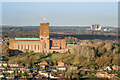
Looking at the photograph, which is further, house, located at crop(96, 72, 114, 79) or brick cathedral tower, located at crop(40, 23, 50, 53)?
brick cathedral tower, located at crop(40, 23, 50, 53)

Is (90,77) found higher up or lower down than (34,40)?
lower down

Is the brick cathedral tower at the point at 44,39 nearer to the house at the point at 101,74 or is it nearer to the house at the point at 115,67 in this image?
the house at the point at 115,67

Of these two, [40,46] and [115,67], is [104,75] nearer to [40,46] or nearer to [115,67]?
[115,67]

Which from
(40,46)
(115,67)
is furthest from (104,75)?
(40,46)

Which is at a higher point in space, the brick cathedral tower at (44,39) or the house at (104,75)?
the brick cathedral tower at (44,39)

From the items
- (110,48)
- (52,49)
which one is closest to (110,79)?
(110,48)

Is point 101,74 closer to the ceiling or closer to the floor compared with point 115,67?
closer to the floor

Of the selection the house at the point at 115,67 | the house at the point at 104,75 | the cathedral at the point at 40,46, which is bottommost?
the house at the point at 104,75

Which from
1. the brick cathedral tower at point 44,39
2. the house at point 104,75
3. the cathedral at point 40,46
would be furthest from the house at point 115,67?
the brick cathedral tower at point 44,39

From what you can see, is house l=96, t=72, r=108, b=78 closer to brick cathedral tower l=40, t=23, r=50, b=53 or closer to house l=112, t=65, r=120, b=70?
house l=112, t=65, r=120, b=70

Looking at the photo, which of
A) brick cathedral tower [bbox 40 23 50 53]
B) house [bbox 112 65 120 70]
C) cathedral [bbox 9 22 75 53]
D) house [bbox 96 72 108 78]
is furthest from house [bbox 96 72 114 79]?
brick cathedral tower [bbox 40 23 50 53]

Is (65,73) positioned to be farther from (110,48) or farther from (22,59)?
(110,48)
